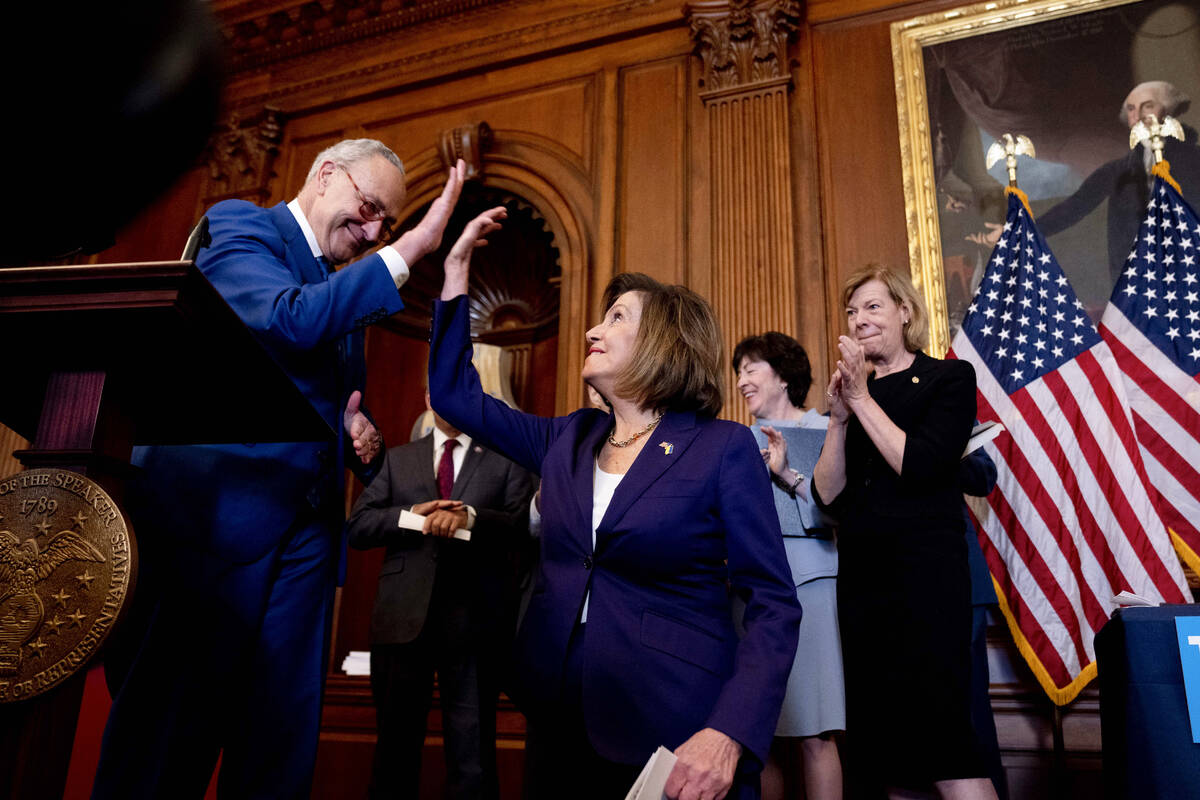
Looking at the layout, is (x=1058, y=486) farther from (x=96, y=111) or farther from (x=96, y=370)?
(x=96, y=111)

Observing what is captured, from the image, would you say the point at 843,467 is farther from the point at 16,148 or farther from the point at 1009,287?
the point at 16,148

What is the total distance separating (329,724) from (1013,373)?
390cm

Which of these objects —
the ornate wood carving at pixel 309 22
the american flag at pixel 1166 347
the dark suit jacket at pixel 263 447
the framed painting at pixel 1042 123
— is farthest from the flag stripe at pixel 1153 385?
the ornate wood carving at pixel 309 22

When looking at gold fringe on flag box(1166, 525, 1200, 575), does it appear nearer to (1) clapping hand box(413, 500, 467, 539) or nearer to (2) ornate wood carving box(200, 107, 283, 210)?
(1) clapping hand box(413, 500, 467, 539)

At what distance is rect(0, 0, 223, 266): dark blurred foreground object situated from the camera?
62 centimetres

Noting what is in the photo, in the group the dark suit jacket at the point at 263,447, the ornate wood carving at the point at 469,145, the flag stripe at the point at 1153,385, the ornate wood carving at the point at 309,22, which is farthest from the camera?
the ornate wood carving at the point at 309,22

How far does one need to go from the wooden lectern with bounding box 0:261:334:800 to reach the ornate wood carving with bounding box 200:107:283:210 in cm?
511

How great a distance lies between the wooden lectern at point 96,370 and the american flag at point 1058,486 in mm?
3003

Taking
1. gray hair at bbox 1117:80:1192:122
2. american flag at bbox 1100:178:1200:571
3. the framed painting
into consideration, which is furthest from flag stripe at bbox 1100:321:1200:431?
A: gray hair at bbox 1117:80:1192:122

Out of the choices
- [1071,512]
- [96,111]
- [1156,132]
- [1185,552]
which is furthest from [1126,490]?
[96,111]

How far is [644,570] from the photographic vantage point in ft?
5.08

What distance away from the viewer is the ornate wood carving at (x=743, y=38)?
4.79m

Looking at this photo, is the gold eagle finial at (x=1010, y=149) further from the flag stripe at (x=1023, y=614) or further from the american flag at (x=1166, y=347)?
the flag stripe at (x=1023, y=614)

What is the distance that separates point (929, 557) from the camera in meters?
2.21
